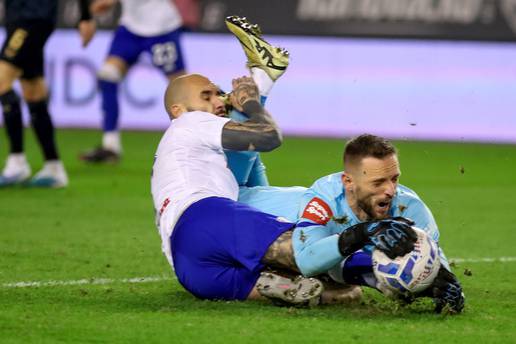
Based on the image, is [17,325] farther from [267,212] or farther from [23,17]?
[23,17]

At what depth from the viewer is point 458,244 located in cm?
820

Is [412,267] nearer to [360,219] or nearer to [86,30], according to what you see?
[360,219]

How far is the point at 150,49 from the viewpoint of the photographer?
1302 centimetres

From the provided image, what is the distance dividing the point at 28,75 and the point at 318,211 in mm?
5817

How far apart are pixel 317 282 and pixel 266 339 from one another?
0.74m

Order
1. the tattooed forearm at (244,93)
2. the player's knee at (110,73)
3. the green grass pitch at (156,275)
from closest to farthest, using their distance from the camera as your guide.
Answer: the green grass pitch at (156,275) < the tattooed forearm at (244,93) < the player's knee at (110,73)

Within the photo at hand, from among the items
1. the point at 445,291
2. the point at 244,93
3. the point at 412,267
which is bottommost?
the point at 445,291

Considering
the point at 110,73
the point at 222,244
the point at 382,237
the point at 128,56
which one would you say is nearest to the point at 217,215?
the point at 222,244

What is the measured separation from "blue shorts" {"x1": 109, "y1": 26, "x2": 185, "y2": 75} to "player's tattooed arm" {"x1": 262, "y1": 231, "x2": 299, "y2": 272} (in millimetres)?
7577

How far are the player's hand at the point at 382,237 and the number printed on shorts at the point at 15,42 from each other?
19.5 ft

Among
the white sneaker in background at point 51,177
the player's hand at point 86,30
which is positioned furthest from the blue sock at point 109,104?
the player's hand at point 86,30

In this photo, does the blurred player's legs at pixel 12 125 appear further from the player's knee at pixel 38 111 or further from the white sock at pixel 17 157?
the player's knee at pixel 38 111

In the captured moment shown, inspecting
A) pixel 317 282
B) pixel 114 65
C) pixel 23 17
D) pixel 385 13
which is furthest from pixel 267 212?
pixel 385 13

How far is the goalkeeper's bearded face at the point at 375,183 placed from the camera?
5555 millimetres
